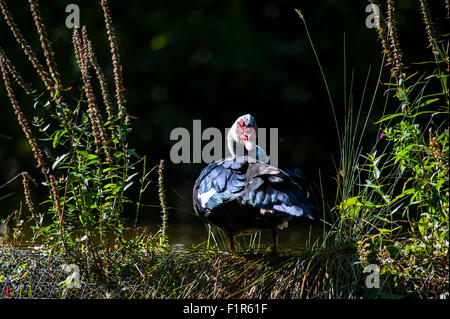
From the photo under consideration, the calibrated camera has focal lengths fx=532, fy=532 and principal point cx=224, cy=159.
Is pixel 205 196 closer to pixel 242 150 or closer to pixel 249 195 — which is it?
pixel 249 195

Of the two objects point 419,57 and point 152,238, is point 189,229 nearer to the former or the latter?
point 152,238

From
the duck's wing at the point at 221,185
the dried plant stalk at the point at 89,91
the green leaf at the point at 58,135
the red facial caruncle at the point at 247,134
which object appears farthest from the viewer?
the red facial caruncle at the point at 247,134

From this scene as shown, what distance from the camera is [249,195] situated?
1.88 m

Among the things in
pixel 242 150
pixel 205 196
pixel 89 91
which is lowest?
pixel 205 196

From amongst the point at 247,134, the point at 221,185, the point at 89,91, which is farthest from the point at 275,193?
the point at 89,91

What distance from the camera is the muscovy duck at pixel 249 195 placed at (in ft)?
5.95

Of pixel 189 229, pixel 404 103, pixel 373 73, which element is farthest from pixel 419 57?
pixel 404 103

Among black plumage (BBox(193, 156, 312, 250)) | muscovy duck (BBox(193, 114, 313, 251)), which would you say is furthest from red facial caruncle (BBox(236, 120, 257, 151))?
Answer: black plumage (BBox(193, 156, 312, 250))

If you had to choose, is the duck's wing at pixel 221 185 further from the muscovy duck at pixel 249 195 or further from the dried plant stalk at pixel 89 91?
the dried plant stalk at pixel 89 91

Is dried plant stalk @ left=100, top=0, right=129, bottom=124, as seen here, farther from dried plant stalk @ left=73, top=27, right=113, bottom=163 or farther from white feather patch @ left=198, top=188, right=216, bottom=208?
white feather patch @ left=198, top=188, right=216, bottom=208

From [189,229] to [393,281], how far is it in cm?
262

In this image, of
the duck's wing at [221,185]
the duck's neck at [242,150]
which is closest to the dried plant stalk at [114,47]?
the duck's wing at [221,185]

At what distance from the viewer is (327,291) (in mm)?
1811

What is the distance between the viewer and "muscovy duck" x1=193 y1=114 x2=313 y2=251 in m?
1.81
